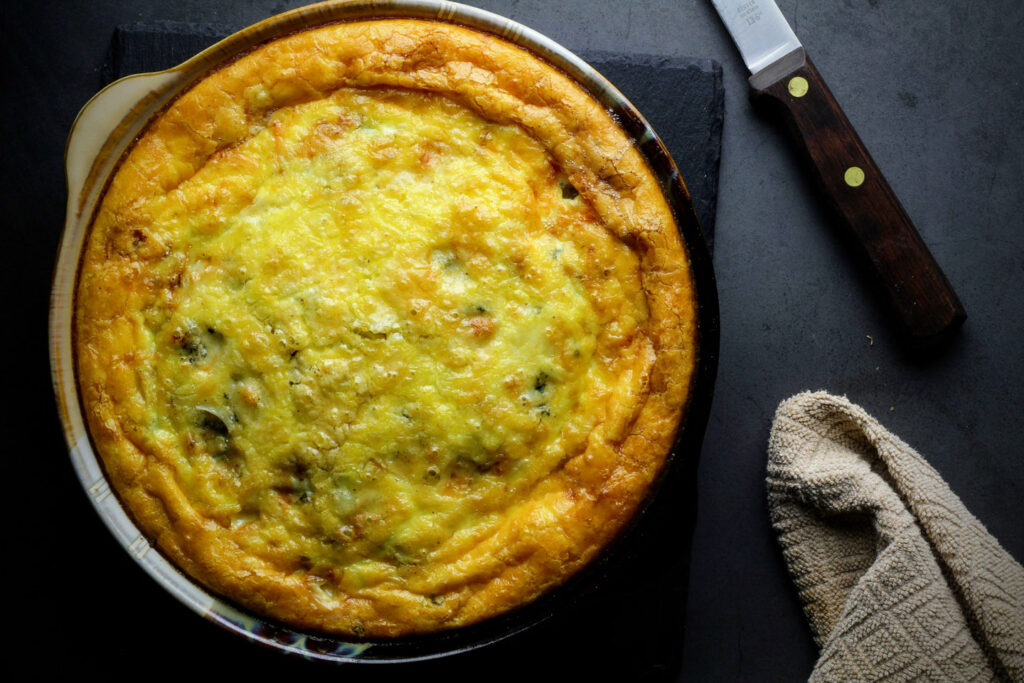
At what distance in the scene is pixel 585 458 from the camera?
216cm

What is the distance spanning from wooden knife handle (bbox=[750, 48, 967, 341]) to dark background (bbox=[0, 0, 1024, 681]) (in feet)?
0.38

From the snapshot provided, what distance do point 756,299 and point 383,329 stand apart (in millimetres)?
1454

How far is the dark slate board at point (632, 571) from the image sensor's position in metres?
2.64

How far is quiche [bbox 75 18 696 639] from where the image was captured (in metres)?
2.12

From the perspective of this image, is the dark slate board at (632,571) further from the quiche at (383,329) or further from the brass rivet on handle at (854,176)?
the quiche at (383,329)

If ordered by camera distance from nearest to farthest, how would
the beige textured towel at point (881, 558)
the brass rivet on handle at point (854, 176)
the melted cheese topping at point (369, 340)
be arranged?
1. the melted cheese topping at point (369, 340)
2. the beige textured towel at point (881, 558)
3. the brass rivet on handle at point (854, 176)

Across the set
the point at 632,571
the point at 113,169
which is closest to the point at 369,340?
the point at 113,169

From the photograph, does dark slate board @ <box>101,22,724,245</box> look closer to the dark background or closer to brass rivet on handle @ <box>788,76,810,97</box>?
the dark background

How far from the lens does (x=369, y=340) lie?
6.96ft

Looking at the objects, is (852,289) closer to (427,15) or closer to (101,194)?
(427,15)

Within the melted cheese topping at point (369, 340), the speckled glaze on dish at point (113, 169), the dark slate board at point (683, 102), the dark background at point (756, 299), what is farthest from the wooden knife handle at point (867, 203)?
the melted cheese topping at point (369, 340)

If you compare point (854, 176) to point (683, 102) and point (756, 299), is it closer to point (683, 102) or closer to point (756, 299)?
point (756, 299)

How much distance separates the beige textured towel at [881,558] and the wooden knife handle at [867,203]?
1.46 feet

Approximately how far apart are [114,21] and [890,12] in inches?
113
